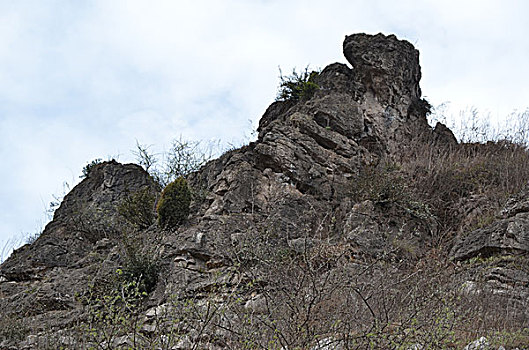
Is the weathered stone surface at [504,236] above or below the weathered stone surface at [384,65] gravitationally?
below

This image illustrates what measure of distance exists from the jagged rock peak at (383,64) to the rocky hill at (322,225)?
0.14ft

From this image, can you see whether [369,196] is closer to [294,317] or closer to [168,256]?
[168,256]

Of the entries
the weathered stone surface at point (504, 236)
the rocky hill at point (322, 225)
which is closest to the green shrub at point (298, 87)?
the rocky hill at point (322, 225)

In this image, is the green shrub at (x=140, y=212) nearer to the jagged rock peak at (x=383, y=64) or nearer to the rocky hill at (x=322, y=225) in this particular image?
the rocky hill at (x=322, y=225)

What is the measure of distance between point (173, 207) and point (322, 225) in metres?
3.16

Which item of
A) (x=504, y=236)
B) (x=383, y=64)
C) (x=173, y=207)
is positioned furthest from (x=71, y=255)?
(x=383, y=64)

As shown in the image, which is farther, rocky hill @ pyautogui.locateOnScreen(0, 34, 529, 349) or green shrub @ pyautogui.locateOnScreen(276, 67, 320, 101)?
green shrub @ pyautogui.locateOnScreen(276, 67, 320, 101)

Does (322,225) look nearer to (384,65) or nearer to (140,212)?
(140,212)

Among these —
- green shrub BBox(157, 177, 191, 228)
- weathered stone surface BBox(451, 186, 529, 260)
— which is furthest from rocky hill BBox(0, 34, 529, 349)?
green shrub BBox(157, 177, 191, 228)

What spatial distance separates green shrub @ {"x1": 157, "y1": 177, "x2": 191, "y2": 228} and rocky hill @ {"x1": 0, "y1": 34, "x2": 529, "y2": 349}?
16 centimetres

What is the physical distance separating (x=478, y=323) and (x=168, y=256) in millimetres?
5711

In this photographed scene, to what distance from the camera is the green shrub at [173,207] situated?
1145 centimetres

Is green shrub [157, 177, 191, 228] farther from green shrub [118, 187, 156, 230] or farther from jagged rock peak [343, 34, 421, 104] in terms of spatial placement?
jagged rock peak [343, 34, 421, 104]

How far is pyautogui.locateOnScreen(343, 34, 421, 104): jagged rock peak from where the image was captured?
50.1 ft
